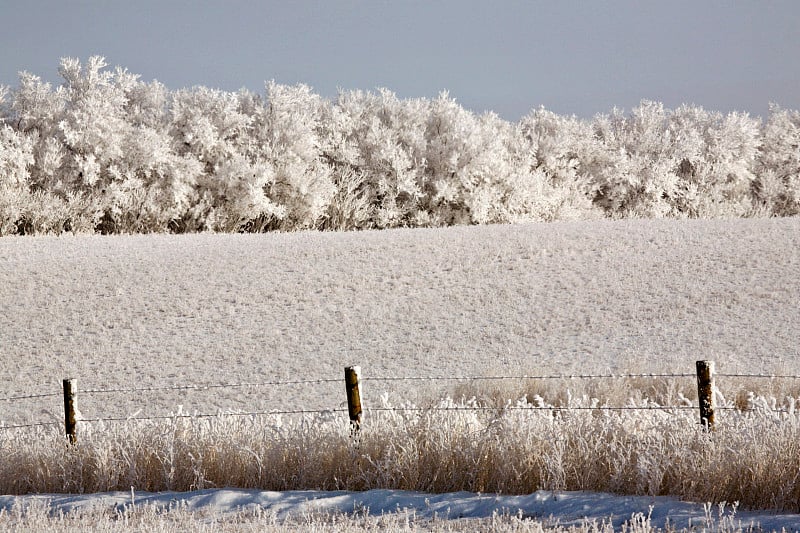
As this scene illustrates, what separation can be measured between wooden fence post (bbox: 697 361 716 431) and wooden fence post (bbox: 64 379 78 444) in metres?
6.63

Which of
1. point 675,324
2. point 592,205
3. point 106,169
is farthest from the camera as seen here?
point 592,205

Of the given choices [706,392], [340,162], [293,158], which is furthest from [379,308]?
[340,162]

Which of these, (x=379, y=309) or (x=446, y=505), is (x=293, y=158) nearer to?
(x=379, y=309)

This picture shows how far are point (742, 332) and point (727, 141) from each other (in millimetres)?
32380

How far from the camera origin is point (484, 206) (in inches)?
1608

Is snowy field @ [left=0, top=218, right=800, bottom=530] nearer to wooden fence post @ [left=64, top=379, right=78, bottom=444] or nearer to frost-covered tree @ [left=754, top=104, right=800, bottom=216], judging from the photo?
wooden fence post @ [left=64, top=379, right=78, bottom=444]

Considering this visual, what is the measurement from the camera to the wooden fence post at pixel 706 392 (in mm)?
8055

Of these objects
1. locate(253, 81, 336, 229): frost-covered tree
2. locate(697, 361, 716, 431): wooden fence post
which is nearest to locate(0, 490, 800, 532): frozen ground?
locate(697, 361, 716, 431): wooden fence post

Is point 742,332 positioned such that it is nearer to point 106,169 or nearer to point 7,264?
point 7,264

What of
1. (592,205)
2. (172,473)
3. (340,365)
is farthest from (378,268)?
(592,205)

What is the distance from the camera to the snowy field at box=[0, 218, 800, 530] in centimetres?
1783

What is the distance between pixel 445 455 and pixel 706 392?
8.46ft

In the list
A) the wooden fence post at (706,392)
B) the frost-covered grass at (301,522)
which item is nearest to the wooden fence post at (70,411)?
the frost-covered grass at (301,522)

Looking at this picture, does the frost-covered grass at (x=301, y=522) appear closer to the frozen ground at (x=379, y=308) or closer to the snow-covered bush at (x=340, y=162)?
the frozen ground at (x=379, y=308)
